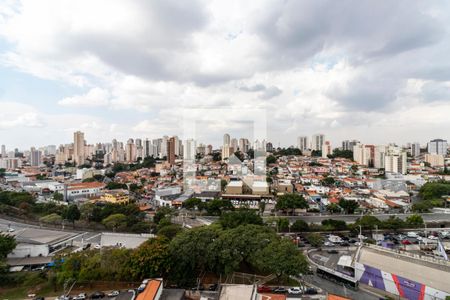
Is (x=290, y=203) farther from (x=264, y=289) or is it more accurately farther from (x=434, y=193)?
(x=434, y=193)

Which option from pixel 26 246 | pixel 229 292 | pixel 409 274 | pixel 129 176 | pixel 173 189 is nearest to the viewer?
Result: pixel 229 292

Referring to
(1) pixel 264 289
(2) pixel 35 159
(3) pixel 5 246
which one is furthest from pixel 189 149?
(2) pixel 35 159

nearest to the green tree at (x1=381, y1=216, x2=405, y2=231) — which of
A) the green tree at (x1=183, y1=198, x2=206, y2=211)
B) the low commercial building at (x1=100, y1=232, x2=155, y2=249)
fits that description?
the green tree at (x1=183, y1=198, x2=206, y2=211)

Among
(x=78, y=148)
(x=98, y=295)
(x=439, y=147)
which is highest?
(x=439, y=147)

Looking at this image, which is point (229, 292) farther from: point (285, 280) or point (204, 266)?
point (285, 280)

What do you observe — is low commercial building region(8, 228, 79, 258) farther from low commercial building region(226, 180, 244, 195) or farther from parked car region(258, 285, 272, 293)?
low commercial building region(226, 180, 244, 195)

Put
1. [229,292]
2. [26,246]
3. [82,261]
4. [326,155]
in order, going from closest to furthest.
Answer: [229,292] < [82,261] < [26,246] < [326,155]

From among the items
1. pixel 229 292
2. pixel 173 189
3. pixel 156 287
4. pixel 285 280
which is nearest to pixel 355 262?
pixel 285 280
